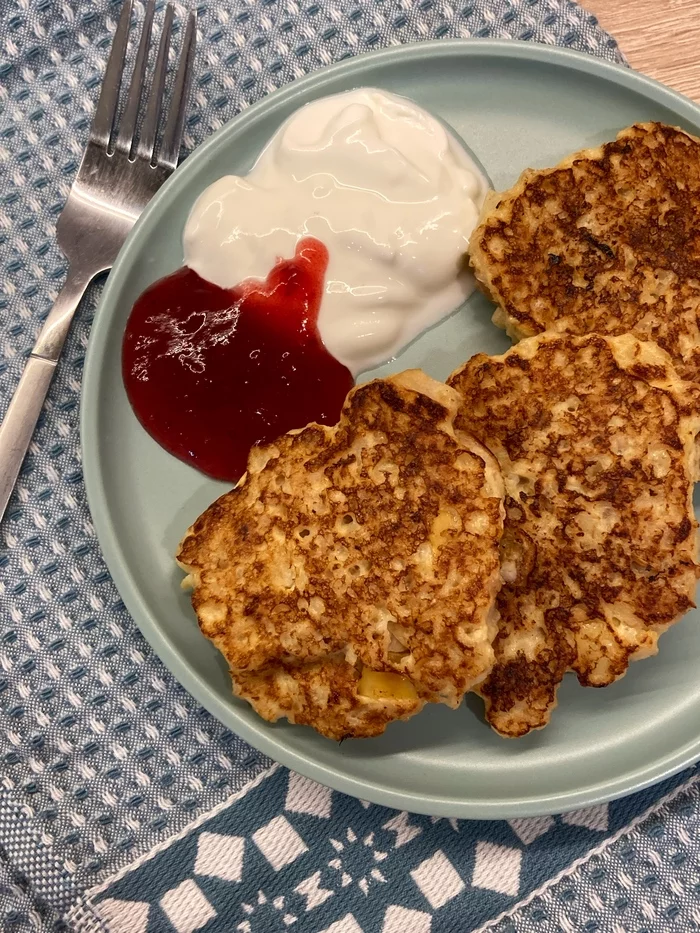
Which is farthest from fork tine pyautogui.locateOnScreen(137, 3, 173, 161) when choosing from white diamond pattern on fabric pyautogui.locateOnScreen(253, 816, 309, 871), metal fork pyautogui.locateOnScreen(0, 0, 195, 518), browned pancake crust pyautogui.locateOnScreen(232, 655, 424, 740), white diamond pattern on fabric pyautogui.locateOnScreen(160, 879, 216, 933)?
white diamond pattern on fabric pyautogui.locateOnScreen(160, 879, 216, 933)

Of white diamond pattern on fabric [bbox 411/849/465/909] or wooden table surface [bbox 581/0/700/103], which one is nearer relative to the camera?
white diamond pattern on fabric [bbox 411/849/465/909]

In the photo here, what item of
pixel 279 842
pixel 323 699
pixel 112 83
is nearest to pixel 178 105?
pixel 112 83

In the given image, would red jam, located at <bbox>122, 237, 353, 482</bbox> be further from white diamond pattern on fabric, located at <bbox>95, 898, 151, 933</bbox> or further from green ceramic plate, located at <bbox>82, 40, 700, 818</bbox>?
white diamond pattern on fabric, located at <bbox>95, 898, 151, 933</bbox>

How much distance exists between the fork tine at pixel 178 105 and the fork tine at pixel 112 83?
18cm

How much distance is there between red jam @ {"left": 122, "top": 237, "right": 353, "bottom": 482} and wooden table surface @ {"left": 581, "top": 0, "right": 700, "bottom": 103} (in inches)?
55.7

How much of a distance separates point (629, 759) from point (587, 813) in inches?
11.4

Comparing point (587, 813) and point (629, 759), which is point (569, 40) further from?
point (587, 813)

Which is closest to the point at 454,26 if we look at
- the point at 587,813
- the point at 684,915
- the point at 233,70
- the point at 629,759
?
the point at 233,70

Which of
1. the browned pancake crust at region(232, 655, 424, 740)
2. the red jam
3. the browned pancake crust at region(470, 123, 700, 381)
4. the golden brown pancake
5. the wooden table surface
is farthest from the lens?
the wooden table surface

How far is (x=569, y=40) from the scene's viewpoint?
2617 mm

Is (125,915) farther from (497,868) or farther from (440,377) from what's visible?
(440,377)

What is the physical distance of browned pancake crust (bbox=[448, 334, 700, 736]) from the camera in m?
2.05

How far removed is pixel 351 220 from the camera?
2.39 meters

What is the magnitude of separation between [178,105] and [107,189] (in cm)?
37
